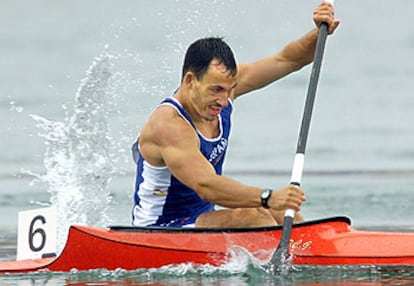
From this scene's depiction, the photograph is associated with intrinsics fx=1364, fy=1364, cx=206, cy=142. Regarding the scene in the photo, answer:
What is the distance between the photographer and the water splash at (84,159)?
10.1 m

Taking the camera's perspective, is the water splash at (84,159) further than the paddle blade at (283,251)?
Yes

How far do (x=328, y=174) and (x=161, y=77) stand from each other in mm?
2709

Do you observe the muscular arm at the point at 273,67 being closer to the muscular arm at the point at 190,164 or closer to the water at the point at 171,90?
the muscular arm at the point at 190,164

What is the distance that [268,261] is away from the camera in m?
7.62

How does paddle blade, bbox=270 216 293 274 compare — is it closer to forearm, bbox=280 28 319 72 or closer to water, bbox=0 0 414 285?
water, bbox=0 0 414 285

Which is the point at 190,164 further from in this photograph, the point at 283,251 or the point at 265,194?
the point at 283,251

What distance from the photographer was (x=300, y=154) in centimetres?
786

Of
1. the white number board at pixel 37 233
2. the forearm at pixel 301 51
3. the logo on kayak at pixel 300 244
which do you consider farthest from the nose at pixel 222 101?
the white number board at pixel 37 233

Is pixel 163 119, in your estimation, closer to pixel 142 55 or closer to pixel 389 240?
pixel 389 240

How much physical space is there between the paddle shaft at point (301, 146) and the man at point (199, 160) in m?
0.11

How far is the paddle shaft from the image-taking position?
7559 millimetres

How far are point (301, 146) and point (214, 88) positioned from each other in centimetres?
62

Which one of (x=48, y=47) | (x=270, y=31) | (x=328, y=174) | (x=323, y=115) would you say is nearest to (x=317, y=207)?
(x=328, y=174)

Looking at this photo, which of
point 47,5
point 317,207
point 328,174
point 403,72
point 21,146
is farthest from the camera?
point 47,5
